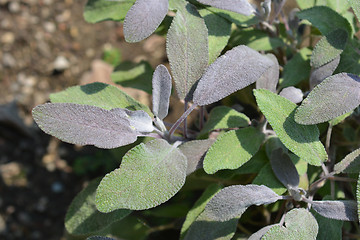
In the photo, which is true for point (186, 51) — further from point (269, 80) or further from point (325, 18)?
point (325, 18)

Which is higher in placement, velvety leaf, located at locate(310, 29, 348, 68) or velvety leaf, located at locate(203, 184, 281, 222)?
velvety leaf, located at locate(310, 29, 348, 68)

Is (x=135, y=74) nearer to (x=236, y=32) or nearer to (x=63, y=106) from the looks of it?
(x=236, y=32)

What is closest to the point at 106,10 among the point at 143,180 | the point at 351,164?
the point at 143,180

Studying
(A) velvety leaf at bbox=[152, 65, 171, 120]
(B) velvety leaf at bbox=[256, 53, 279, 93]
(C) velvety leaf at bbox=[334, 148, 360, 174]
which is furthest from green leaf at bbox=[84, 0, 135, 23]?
(C) velvety leaf at bbox=[334, 148, 360, 174]

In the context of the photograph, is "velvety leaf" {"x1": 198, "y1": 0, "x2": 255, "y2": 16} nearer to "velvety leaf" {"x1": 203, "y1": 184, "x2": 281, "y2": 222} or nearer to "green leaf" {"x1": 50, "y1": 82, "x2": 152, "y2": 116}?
"green leaf" {"x1": 50, "y1": 82, "x2": 152, "y2": 116}

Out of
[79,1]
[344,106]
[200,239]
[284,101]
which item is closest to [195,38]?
[284,101]
